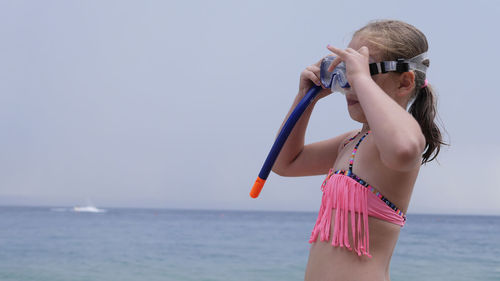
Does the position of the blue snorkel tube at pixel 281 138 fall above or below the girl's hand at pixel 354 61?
below

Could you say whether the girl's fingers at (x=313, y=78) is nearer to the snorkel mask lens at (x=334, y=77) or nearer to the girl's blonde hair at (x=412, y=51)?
the snorkel mask lens at (x=334, y=77)

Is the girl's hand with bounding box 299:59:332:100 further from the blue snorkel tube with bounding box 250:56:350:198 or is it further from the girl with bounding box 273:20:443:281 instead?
the girl with bounding box 273:20:443:281

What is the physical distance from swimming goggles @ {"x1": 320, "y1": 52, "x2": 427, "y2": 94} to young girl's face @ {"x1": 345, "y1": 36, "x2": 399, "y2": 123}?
2 cm

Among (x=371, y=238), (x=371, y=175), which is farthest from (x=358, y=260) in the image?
(x=371, y=175)

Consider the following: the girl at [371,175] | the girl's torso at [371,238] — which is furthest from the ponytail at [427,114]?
the girl's torso at [371,238]

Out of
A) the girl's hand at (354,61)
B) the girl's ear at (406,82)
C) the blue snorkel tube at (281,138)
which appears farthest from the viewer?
the blue snorkel tube at (281,138)

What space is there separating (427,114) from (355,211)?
348 millimetres

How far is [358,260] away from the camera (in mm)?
1510

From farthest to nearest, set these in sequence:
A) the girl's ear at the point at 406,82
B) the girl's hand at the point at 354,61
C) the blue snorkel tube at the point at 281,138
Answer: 1. the blue snorkel tube at the point at 281,138
2. the girl's ear at the point at 406,82
3. the girl's hand at the point at 354,61

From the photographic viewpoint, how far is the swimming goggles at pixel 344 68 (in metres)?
1.52

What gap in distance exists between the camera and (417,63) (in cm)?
157

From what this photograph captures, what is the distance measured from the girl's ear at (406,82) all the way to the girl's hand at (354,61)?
120 millimetres

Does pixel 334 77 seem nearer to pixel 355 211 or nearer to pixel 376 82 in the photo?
pixel 376 82

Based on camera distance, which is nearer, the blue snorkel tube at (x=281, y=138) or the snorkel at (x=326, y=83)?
the snorkel at (x=326, y=83)
